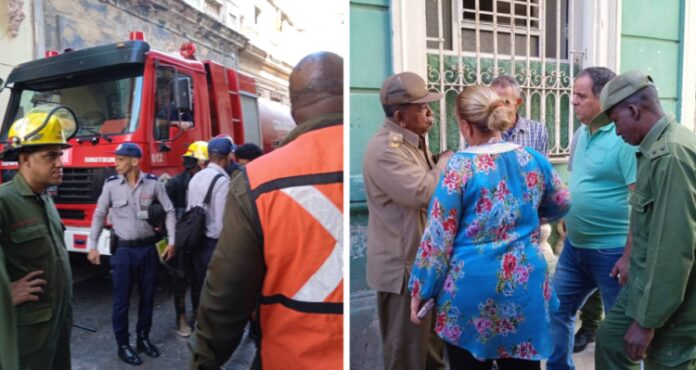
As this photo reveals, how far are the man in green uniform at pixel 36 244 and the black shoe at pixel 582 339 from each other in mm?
2052

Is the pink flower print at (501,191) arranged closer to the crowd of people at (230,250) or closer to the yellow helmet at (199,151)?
the crowd of people at (230,250)

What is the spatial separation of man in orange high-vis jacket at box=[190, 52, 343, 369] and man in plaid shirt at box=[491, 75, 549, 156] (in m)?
0.82

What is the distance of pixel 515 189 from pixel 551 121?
762mm

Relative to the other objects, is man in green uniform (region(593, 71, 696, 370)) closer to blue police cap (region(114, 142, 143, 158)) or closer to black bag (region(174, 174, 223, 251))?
black bag (region(174, 174, 223, 251))

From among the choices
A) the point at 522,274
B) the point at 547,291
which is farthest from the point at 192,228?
the point at 547,291

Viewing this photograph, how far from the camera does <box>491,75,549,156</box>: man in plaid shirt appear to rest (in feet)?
5.25

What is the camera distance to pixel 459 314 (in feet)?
4.52

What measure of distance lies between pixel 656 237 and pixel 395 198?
28.5 inches

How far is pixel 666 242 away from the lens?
139cm

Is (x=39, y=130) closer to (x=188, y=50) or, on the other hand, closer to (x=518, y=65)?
(x=188, y=50)

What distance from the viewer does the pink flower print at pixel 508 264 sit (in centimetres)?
135

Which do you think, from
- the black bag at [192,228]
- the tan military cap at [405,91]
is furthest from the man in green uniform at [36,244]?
the tan military cap at [405,91]

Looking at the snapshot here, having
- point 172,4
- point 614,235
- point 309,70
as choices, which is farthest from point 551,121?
point 172,4

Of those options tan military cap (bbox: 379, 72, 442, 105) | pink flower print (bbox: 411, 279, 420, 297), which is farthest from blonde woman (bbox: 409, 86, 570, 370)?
tan military cap (bbox: 379, 72, 442, 105)
